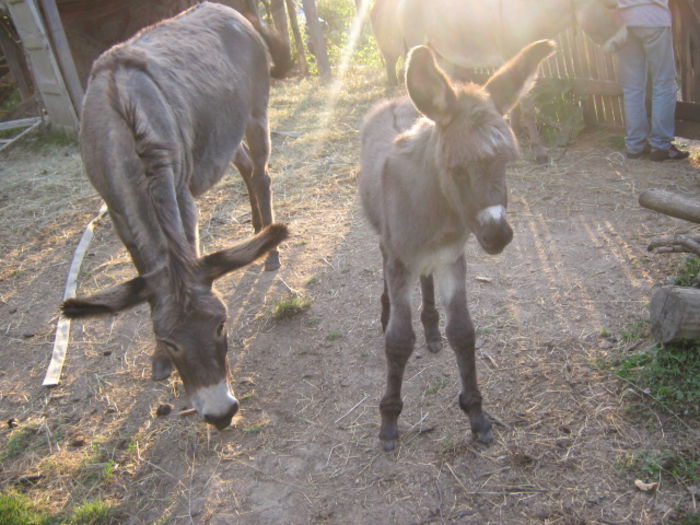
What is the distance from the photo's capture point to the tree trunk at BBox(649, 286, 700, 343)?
2822 millimetres

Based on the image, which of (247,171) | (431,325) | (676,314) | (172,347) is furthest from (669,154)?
(172,347)

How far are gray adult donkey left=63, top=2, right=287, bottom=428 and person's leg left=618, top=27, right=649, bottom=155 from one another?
3.77 metres

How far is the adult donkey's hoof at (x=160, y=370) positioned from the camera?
3.87 metres

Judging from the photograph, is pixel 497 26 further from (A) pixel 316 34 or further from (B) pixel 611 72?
(A) pixel 316 34

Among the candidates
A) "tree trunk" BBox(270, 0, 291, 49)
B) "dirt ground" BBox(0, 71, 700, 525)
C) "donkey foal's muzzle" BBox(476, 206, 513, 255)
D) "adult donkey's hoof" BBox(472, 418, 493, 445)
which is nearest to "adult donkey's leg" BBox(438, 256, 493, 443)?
"adult donkey's hoof" BBox(472, 418, 493, 445)

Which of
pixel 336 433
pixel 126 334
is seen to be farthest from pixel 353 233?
pixel 336 433

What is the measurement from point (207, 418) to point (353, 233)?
2.97 metres

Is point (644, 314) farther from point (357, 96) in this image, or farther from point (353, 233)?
point (357, 96)

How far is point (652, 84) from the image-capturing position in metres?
5.96

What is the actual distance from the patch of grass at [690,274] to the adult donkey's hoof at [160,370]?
324 cm

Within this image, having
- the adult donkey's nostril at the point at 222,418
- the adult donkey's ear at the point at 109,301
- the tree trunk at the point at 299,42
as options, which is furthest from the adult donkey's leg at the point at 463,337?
the tree trunk at the point at 299,42

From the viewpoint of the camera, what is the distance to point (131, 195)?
2875mm

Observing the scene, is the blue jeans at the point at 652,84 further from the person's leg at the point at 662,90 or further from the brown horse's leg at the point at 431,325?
the brown horse's leg at the point at 431,325

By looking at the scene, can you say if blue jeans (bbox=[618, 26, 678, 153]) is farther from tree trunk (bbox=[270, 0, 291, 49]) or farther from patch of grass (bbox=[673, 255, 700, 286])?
tree trunk (bbox=[270, 0, 291, 49])
